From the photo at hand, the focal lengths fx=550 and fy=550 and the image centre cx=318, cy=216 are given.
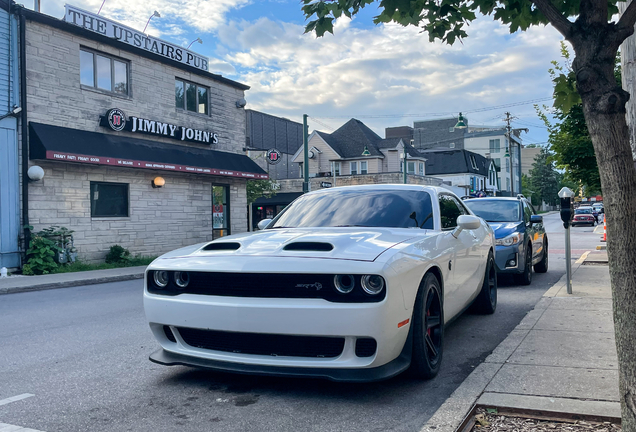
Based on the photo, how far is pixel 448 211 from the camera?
5.71 metres

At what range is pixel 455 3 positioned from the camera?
4.15 m

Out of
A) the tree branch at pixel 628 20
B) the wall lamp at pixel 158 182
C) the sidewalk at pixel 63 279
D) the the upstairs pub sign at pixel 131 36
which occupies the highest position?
the the upstairs pub sign at pixel 131 36

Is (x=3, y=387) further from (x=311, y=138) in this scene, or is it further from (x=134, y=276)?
(x=311, y=138)

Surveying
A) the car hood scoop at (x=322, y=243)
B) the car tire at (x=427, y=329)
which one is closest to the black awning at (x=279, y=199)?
the car hood scoop at (x=322, y=243)

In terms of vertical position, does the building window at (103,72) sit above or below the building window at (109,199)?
above

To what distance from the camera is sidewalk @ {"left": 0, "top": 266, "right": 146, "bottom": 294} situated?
11.6m

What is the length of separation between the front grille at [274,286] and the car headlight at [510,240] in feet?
21.0

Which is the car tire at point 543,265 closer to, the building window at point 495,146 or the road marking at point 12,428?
the road marking at point 12,428

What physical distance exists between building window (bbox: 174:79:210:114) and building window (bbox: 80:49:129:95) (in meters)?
2.33

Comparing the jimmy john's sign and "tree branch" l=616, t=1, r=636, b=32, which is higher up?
the jimmy john's sign

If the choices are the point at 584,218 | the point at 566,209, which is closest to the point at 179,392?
the point at 566,209

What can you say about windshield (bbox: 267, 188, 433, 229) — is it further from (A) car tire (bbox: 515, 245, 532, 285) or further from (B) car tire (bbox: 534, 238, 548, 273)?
(B) car tire (bbox: 534, 238, 548, 273)

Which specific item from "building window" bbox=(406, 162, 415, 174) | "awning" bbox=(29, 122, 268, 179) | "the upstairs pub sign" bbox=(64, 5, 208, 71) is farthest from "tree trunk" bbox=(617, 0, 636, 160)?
"building window" bbox=(406, 162, 415, 174)

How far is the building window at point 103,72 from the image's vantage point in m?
16.6
